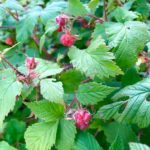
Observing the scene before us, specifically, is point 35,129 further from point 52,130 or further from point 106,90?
point 106,90

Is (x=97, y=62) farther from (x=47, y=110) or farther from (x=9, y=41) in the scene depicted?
(x=9, y=41)

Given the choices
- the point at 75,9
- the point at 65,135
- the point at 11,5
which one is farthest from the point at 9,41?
the point at 65,135

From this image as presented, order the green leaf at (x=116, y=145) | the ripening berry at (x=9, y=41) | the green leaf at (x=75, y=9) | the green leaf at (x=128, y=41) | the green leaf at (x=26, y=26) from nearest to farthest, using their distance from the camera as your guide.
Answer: the green leaf at (x=116, y=145) → the green leaf at (x=128, y=41) → the green leaf at (x=75, y=9) → the green leaf at (x=26, y=26) → the ripening berry at (x=9, y=41)

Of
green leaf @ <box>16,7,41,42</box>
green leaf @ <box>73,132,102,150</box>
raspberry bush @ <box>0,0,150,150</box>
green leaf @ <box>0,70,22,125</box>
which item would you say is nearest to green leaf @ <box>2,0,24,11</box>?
green leaf @ <box>16,7,41,42</box>

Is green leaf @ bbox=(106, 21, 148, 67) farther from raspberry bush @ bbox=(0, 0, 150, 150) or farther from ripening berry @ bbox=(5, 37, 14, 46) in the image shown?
ripening berry @ bbox=(5, 37, 14, 46)

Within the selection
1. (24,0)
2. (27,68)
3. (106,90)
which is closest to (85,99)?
(106,90)

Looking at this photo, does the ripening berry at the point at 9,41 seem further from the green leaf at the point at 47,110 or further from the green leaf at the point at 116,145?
the green leaf at the point at 116,145

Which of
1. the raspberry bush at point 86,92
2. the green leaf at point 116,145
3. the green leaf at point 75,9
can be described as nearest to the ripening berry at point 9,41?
the raspberry bush at point 86,92
